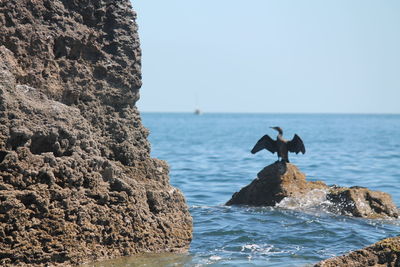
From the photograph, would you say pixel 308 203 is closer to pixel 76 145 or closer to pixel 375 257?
pixel 375 257

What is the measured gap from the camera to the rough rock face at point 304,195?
12.0 m

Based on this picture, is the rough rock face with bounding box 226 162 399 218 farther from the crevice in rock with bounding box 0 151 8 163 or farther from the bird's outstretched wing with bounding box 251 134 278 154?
the crevice in rock with bounding box 0 151 8 163

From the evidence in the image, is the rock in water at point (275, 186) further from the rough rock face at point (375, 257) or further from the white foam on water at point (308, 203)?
the rough rock face at point (375, 257)

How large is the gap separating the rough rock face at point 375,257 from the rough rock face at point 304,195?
5.71 meters

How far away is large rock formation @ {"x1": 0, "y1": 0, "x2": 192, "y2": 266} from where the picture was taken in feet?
21.2

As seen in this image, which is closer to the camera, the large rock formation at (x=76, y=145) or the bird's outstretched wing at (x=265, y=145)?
the large rock formation at (x=76, y=145)

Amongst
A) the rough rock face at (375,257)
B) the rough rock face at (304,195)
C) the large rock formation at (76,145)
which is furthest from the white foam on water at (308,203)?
the rough rock face at (375,257)

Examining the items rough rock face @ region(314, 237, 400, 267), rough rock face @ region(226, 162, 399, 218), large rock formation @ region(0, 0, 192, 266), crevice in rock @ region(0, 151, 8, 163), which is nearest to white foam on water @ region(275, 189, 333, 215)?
rough rock face @ region(226, 162, 399, 218)

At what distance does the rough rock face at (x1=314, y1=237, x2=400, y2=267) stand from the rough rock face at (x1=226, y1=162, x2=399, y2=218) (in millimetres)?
5711

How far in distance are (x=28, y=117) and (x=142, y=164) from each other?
72.5 inches

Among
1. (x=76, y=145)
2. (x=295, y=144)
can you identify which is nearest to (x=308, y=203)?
(x=295, y=144)

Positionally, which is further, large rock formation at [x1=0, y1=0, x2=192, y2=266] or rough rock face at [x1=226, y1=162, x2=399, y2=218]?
rough rock face at [x1=226, y1=162, x2=399, y2=218]

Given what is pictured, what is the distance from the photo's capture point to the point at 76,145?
705cm

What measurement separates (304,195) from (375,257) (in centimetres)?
630
